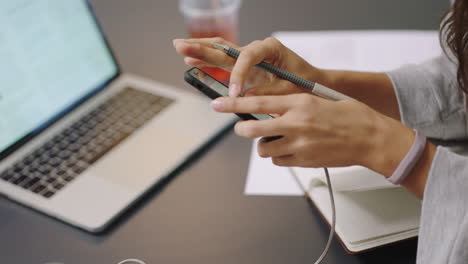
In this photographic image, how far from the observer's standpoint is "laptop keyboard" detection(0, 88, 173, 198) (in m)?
0.67

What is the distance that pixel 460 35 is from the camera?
0.58 metres

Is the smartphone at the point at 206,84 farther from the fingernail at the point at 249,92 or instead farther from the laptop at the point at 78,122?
the laptop at the point at 78,122

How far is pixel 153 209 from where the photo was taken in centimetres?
65

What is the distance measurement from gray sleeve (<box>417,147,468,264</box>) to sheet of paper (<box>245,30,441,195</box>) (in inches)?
16.3

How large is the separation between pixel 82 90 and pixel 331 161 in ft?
1.56

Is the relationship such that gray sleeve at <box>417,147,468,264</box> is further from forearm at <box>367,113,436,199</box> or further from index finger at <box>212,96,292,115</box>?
index finger at <box>212,96,292,115</box>

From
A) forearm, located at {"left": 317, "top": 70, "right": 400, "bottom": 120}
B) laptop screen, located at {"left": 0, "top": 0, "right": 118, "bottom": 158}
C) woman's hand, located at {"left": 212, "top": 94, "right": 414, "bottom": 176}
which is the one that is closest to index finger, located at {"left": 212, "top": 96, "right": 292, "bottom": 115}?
woman's hand, located at {"left": 212, "top": 94, "right": 414, "bottom": 176}

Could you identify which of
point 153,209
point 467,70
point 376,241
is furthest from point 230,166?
point 467,70

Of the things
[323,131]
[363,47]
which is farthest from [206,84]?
[363,47]

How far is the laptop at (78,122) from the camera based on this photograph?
25.7 inches

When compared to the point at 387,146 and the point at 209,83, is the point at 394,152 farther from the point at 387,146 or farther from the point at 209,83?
the point at 209,83

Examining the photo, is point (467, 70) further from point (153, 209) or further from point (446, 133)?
point (153, 209)

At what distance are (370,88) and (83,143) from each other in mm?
454

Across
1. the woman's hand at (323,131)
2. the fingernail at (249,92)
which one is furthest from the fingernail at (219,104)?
the fingernail at (249,92)
